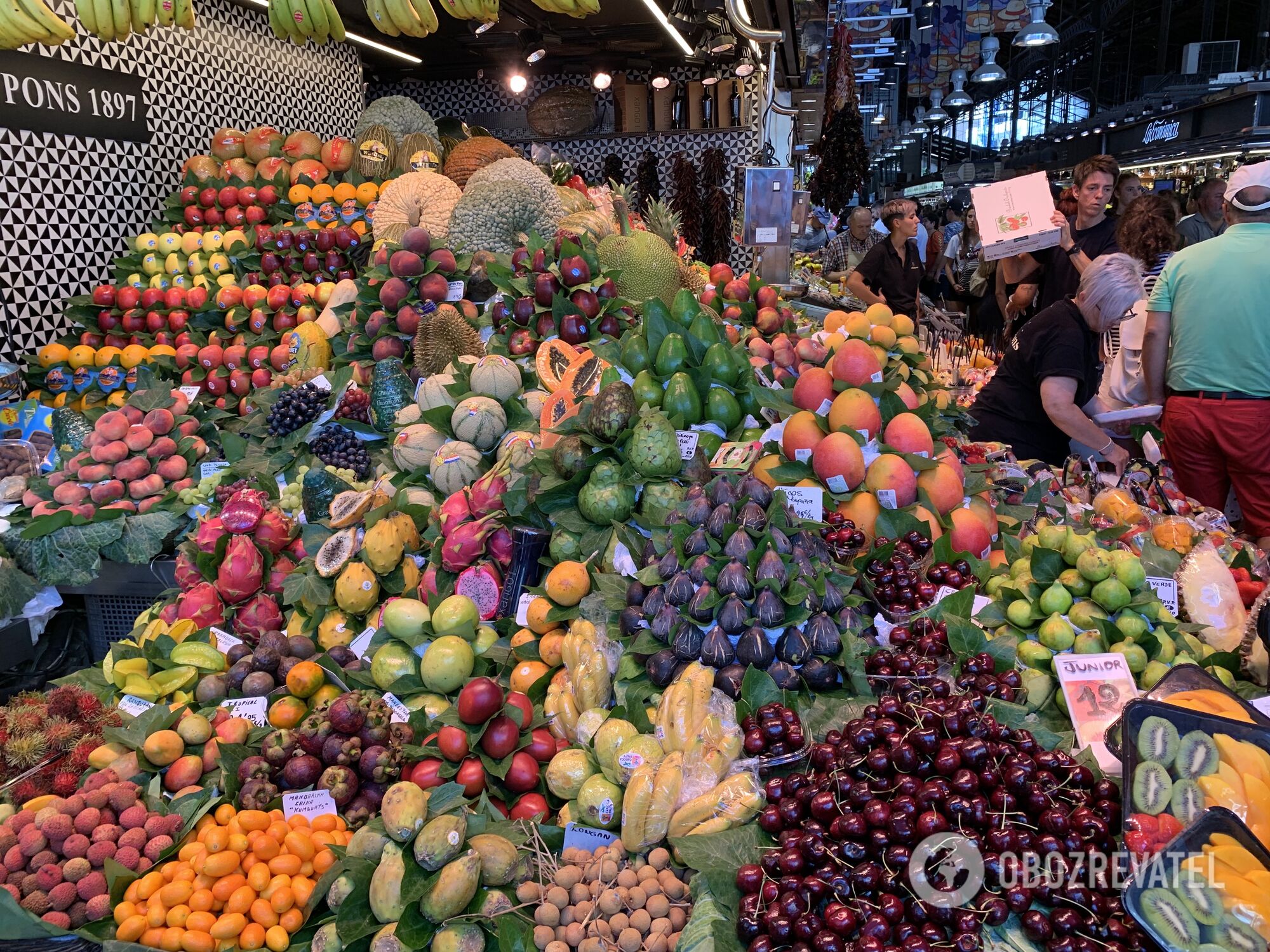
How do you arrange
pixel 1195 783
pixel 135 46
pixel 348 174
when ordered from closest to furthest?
pixel 1195 783 → pixel 348 174 → pixel 135 46

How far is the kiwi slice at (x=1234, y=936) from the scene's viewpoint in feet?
3.49

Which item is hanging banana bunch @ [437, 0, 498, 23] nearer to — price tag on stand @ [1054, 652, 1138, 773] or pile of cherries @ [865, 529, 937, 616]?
pile of cherries @ [865, 529, 937, 616]

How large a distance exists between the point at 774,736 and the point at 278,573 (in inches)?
70.7

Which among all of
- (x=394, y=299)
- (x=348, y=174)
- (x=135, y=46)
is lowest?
(x=394, y=299)

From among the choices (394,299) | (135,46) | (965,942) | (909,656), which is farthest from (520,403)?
(135,46)

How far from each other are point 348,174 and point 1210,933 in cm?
542

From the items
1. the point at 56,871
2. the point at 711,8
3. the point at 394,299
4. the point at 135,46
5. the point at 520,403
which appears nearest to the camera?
the point at 56,871

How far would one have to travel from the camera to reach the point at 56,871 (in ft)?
5.41

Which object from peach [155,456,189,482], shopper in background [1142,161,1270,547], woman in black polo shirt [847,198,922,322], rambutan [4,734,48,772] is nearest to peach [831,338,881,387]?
shopper in background [1142,161,1270,547]

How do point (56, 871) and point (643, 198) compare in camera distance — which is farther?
point (643, 198)

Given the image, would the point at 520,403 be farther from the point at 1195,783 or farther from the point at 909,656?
the point at 1195,783

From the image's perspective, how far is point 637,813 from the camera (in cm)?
153

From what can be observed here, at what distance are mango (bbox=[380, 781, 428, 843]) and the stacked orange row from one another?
20 centimetres

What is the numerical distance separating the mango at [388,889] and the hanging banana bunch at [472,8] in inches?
103
